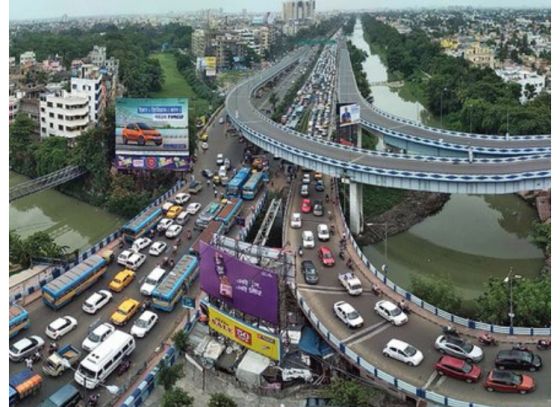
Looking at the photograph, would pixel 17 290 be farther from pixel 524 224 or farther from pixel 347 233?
pixel 524 224

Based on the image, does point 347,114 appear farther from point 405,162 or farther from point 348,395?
point 348,395

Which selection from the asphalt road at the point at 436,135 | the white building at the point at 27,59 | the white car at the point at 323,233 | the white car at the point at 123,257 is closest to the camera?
the white car at the point at 123,257

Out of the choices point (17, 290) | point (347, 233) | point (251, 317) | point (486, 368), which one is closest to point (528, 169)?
point (347, 233)

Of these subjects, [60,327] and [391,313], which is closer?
[391,313]

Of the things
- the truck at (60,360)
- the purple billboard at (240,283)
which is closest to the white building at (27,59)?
the truck at (60,360)

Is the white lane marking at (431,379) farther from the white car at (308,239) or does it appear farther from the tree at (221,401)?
the white car at (308,239)

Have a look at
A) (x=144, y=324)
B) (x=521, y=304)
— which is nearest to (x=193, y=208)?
(x=144, y=324)
